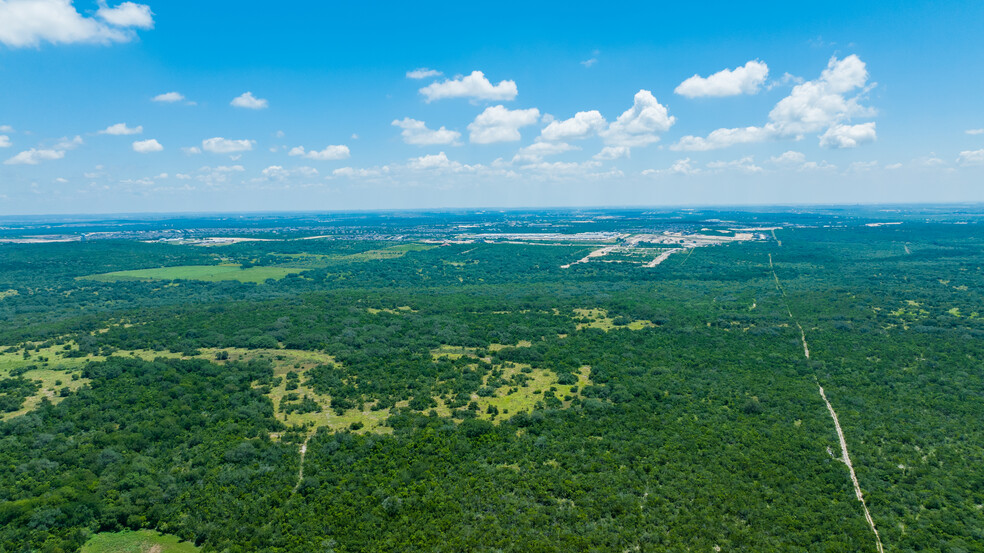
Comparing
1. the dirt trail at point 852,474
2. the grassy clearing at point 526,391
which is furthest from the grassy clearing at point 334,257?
the dirt trail at point 852,474

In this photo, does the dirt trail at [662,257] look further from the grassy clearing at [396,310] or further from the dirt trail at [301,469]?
the dirt trail at [301,469]

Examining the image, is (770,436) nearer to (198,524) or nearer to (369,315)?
(198,524)

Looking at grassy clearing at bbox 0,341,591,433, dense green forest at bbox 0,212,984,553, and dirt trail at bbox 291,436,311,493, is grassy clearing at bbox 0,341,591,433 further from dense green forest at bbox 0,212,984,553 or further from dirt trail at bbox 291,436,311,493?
dirt trail at bbox 291,436,311,493

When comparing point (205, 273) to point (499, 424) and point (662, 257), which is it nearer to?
point (499, 424)

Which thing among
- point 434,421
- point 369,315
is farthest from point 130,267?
point 434,421

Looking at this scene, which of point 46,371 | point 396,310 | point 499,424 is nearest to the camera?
point 499,424

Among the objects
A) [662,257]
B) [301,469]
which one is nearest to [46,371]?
[301,469]

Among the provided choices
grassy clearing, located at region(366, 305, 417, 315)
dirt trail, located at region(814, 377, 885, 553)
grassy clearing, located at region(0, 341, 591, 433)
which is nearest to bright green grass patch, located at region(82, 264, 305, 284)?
grassy clearing, located at region(366, 305, 417, 315)
